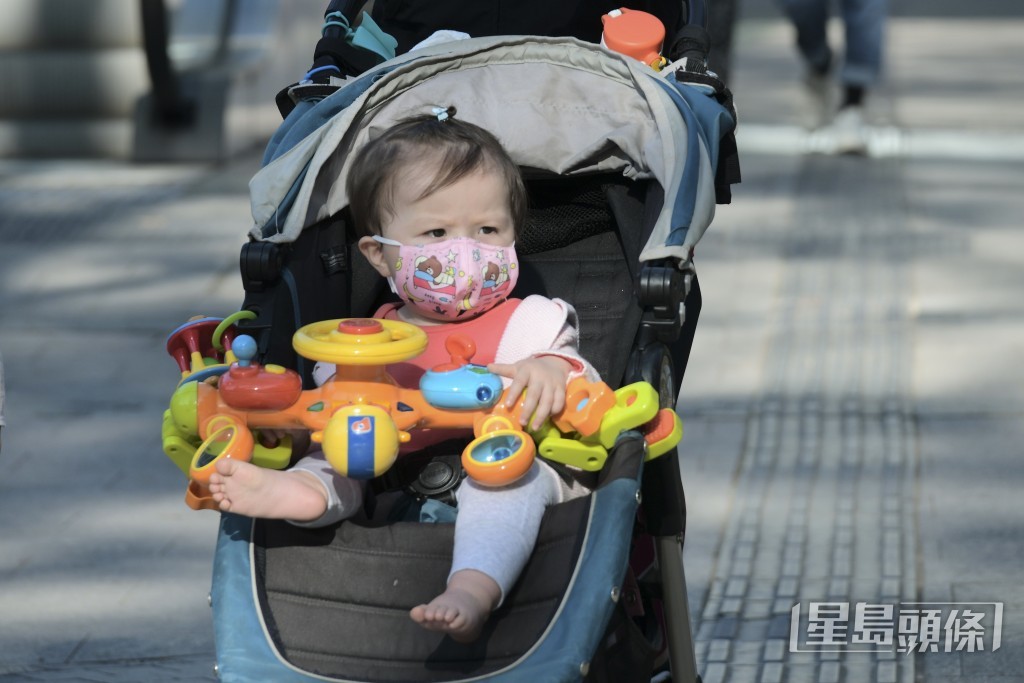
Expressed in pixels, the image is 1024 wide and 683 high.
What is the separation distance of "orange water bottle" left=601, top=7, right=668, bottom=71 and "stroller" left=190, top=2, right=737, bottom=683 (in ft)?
0.88

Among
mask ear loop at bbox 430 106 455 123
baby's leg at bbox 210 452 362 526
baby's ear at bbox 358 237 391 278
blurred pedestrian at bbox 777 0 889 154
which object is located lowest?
blurred pedestrian at bbox 777 0 889 154

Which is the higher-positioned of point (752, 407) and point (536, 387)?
point (536, 387)

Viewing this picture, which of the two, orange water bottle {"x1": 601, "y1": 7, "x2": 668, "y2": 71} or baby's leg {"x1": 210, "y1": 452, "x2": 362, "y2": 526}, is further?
orange water bottle {"x1": 601, "y1": 7, "x2": 668, "y2": 71}

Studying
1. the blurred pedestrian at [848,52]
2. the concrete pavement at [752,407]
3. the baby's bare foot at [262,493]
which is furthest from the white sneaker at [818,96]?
the baby's bare foot at [262,493]

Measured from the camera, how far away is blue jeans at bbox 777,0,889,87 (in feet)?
31.9

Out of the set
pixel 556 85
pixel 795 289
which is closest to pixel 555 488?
pixel 556 85

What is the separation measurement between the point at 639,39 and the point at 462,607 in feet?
6.34

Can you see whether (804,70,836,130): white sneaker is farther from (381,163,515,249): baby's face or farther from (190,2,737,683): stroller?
(381,163,515,249): baby's face

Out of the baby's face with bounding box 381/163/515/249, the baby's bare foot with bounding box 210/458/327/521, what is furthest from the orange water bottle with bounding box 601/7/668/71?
the baby's bare foot with bounding box 210/458/327/521

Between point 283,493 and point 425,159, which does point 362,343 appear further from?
point 425,159

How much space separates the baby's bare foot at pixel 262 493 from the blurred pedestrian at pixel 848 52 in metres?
7.37

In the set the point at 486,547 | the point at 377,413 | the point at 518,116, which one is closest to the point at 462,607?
the point at 486,547

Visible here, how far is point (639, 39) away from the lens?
13.6 feet

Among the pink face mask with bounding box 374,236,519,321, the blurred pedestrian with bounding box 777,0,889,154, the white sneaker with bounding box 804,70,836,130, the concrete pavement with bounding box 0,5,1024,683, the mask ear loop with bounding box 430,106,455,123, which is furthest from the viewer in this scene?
the white sneaker with bounding box 804,70,836,130
